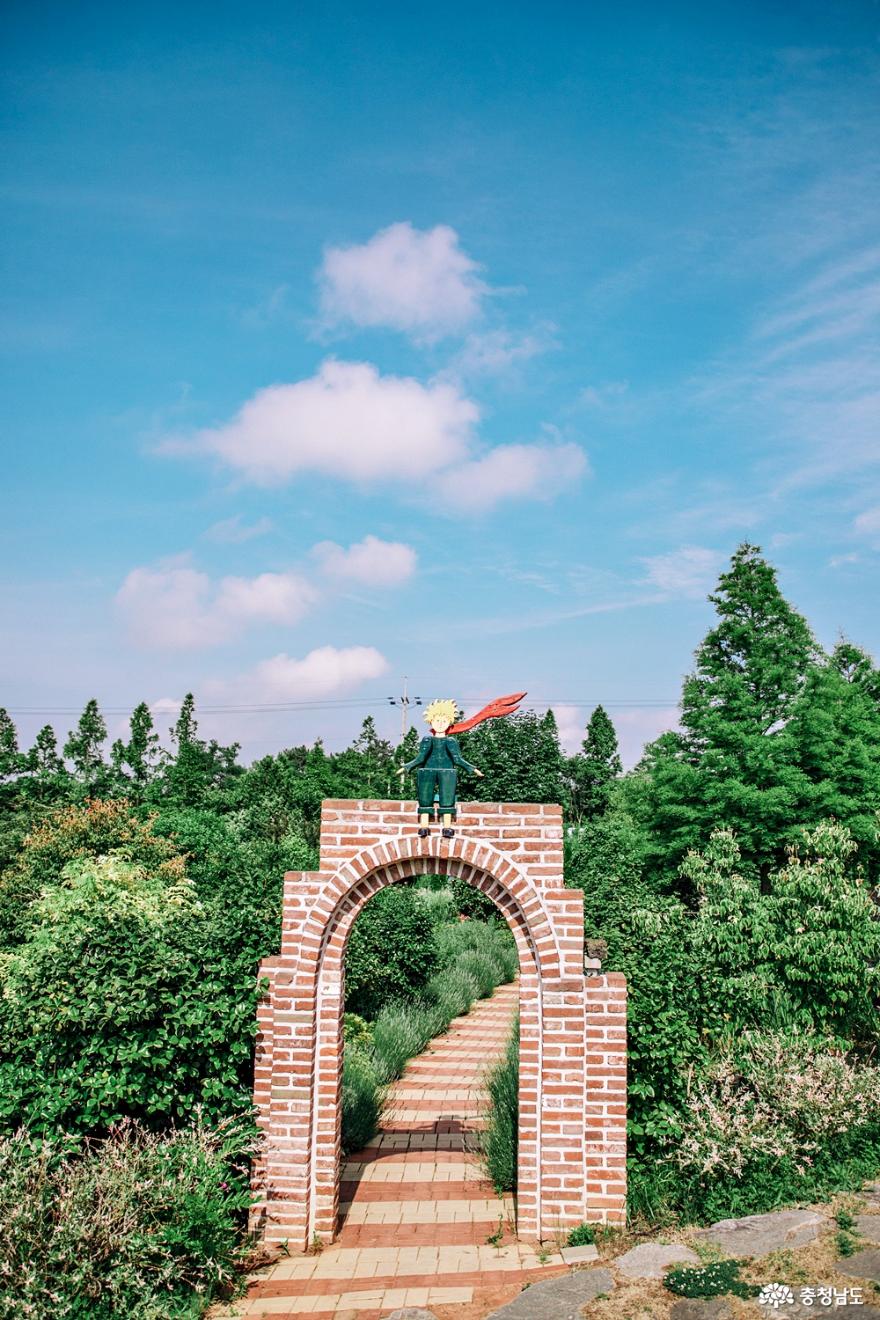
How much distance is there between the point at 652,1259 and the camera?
6348 mm

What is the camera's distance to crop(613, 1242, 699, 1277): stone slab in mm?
6184

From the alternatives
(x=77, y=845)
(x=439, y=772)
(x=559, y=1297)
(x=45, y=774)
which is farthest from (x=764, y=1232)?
(x=45, y=774)

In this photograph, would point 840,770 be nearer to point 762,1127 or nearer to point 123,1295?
point 762,1127

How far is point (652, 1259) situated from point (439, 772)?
12.7 feet

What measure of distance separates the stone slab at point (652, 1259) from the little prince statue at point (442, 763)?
3322 mm

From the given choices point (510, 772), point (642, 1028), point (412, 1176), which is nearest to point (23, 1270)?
point (412, 1176)

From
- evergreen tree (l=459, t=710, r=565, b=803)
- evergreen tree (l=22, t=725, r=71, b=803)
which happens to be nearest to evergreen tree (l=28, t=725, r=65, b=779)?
evergreen tree (l=22, t=725, r=71, b=803)

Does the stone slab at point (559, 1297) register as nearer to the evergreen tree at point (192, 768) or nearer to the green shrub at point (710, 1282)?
the green shrub at point (710, 1282)

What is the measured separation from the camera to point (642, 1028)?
796 centimetres

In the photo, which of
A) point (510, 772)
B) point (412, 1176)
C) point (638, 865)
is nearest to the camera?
point (412, 1176)

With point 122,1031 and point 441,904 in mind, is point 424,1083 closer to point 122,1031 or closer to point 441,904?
point 122,1031

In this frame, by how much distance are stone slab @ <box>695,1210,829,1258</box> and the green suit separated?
3677 millimetres

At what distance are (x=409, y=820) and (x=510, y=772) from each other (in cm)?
A: 2079

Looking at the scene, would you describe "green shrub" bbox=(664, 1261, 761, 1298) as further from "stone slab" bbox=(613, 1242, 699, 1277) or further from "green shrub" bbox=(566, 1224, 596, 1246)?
"green shrub" bbox=(566, 1224, 596, 1246)
